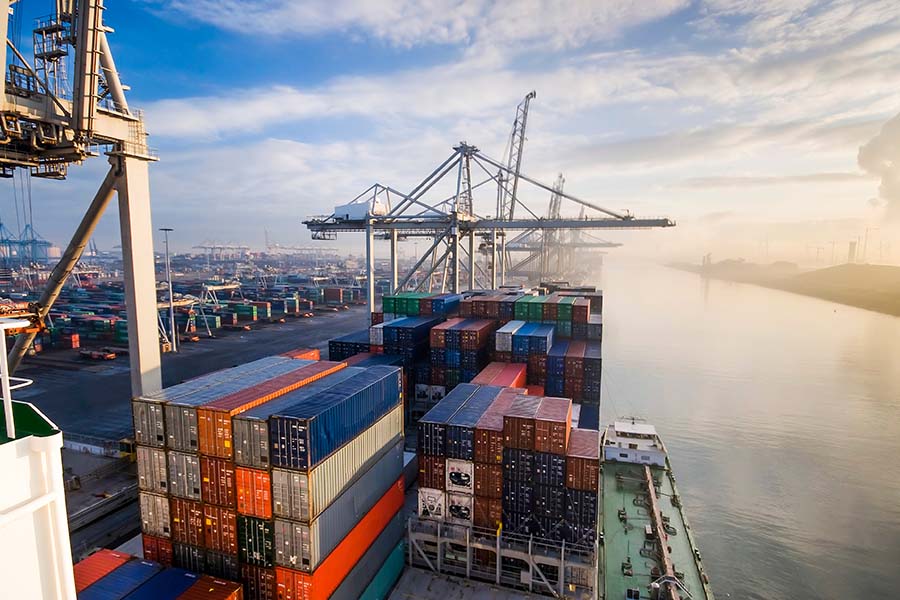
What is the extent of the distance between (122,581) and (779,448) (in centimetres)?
3692

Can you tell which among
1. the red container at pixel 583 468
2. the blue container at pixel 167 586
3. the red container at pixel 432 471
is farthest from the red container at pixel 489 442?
the blue container at pixel 167 586

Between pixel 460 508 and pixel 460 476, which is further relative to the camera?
pixel 460 508

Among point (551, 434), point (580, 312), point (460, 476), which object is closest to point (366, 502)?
point (460, 476)

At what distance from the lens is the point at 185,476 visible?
1332 centimetres

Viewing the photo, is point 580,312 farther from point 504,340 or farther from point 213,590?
point 213,590

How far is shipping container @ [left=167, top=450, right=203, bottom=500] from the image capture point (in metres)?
13.2

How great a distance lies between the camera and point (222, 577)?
13109mm

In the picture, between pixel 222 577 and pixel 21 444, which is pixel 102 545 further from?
pixel 21 444

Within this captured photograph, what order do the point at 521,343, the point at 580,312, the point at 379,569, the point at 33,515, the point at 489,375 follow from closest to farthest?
the point at 33,515 → the point at 379,569 → the point at 489,375 → the point at 521,343 → the point at 580,312

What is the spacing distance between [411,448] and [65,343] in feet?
185

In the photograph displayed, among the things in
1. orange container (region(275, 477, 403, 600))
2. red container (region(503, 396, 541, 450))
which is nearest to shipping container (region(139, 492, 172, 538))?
orange container (region(275, 477, 403, 600))

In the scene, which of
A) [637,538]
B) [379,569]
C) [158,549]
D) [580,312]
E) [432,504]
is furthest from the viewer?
[580,312]

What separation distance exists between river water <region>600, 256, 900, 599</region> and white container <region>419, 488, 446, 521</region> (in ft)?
40.2

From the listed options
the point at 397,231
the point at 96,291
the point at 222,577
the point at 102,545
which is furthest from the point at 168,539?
the point at 96,291
